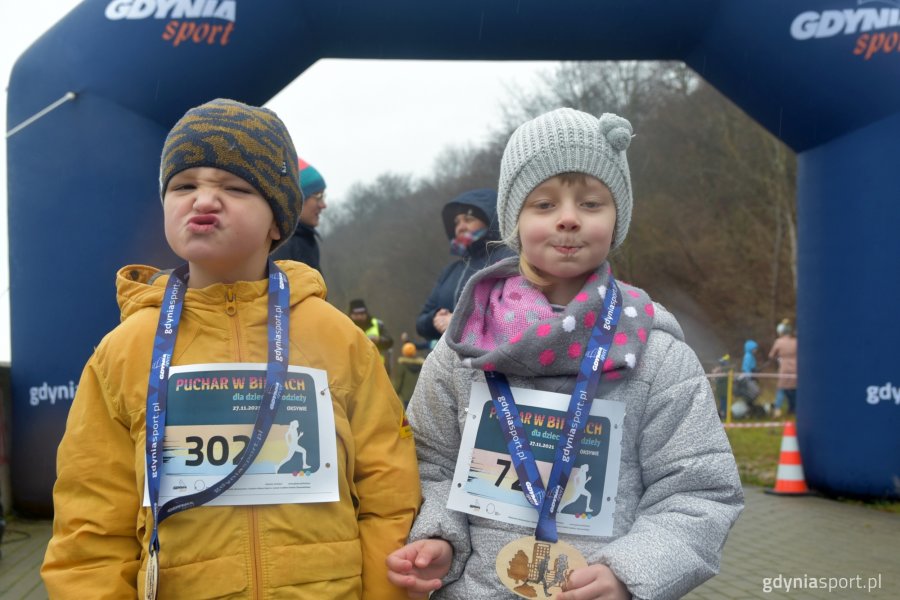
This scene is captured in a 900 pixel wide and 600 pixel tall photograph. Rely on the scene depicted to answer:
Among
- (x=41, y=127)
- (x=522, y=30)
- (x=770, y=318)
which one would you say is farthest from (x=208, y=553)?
(x=770, y=318)

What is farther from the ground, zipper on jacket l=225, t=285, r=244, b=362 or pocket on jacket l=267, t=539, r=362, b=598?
zipper on jacket l=225, t=285, r=244, b=362

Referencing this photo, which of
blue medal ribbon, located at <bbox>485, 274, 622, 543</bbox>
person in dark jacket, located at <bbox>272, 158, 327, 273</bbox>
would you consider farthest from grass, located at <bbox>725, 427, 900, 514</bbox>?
blue medal ribbon, located at <bbox>485, 274, 622, 543</bbox>

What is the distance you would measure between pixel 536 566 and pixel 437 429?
0.38 metres

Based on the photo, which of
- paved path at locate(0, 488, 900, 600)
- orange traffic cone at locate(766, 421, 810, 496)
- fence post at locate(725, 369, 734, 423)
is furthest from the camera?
fence post at locate(725, 369, 734, 423)

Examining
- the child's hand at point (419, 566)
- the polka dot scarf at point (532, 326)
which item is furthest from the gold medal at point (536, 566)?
the polka dot scarf at point (532, 326)

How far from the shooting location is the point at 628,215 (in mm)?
2125

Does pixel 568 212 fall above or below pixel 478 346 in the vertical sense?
above

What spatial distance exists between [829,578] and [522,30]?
397 centimetres

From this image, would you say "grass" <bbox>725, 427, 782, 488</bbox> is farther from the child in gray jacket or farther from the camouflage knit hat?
the camouflage knit hat

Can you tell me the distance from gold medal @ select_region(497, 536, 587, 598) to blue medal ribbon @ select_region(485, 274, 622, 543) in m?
0.03

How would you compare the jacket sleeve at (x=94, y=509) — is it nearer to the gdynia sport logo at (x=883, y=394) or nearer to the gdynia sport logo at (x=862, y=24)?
the gdynia sport logo at (x=862, y=24)

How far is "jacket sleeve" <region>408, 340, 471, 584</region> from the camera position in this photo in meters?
1.99

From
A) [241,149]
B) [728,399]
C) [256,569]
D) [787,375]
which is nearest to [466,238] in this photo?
[241,149]

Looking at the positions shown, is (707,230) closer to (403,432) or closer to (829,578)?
(829,578)
